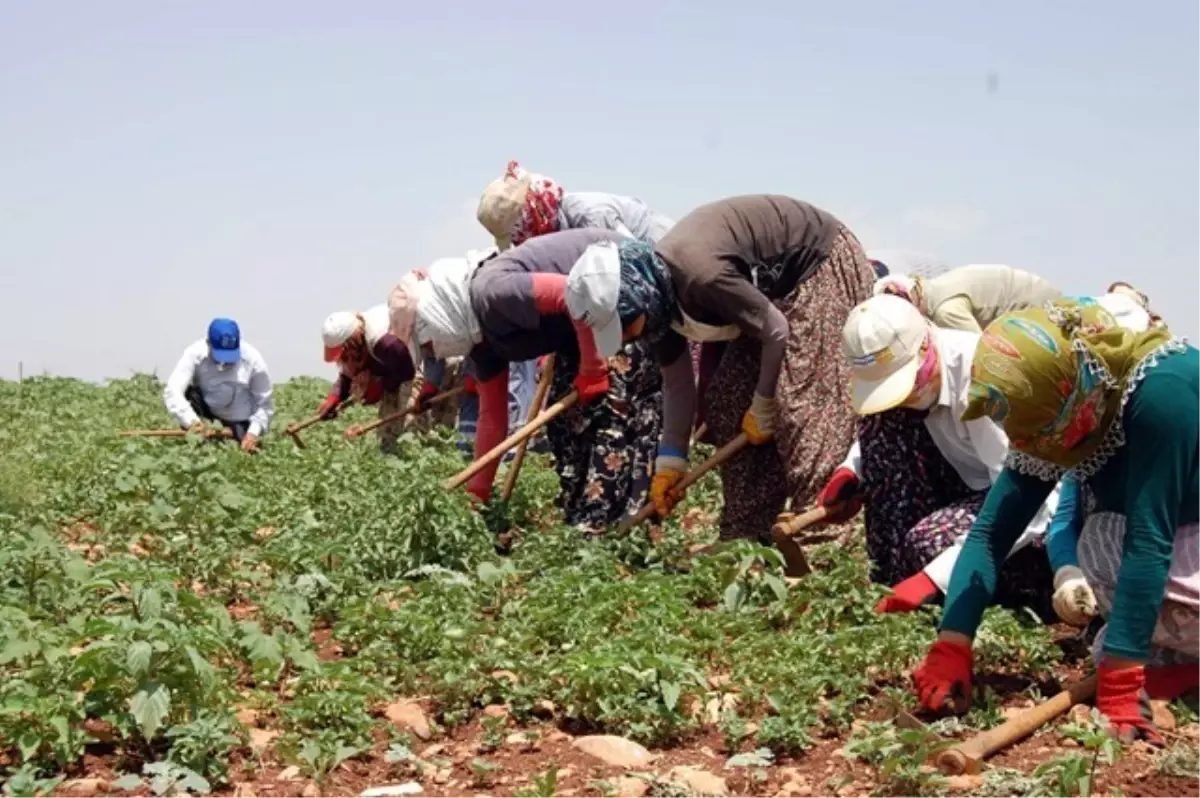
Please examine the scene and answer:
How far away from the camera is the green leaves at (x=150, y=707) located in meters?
3.36

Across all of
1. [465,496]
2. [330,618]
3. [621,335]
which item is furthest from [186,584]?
[621,335]

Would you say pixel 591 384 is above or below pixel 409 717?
above

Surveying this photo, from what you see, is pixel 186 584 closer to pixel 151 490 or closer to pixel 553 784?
pixel 151 490

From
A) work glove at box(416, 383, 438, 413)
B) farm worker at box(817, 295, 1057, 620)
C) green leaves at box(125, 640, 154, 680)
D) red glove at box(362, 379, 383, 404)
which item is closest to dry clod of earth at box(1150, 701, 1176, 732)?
farm worker at box(817, 295, 1057, 620)

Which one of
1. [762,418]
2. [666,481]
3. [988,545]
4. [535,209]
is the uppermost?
[535,209]

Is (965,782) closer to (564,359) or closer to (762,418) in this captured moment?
(762,418)

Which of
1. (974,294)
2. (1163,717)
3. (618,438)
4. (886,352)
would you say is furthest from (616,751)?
(974,294)

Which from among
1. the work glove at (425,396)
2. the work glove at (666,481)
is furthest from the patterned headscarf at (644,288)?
the work glove at (425,396)

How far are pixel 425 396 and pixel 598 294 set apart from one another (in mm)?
4482

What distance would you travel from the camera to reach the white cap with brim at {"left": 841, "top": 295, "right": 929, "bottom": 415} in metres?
4.47

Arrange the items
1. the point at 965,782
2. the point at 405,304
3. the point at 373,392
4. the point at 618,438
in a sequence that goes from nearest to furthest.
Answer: the point at 965,782 < the point at 618,438 < the point at 405,304 < the point at 373,392

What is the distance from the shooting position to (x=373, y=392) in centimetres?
1033

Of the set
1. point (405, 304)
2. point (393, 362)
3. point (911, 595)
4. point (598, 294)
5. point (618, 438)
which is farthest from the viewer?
point (393, 362)

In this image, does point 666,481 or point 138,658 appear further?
point 666,481
